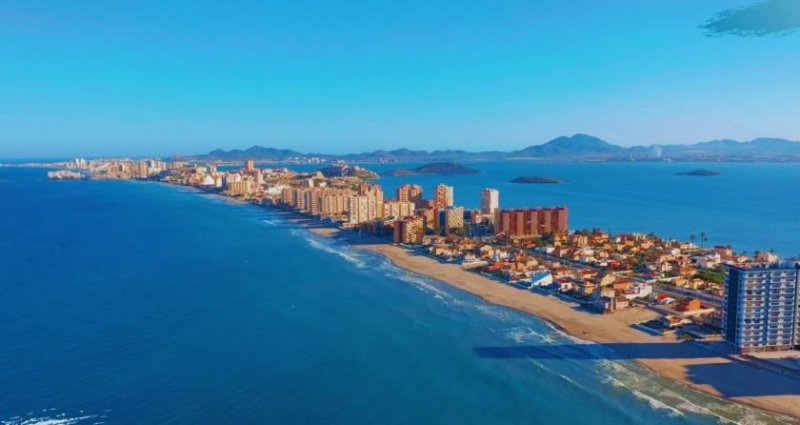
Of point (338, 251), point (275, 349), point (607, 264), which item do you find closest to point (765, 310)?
point (607, 264)

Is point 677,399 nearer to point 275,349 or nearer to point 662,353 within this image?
point 662,353

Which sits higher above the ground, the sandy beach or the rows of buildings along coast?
the rows of buildings along coast

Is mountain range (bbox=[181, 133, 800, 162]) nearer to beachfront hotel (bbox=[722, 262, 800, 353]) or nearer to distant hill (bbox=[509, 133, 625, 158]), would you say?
distant hill (bbox=[509, 133, 625, 158])

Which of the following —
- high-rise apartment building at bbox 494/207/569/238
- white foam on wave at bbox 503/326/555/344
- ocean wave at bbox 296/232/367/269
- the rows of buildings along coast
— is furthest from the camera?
high-rise apartment building at bbox 494/207/569/238

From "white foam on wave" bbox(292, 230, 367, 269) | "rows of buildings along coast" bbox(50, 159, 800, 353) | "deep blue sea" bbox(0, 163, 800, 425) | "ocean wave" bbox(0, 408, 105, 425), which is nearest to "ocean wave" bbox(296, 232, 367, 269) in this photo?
"white foam on wave" bbox(292, 230, 367, 269)

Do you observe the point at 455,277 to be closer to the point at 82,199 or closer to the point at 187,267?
the point at 187,267

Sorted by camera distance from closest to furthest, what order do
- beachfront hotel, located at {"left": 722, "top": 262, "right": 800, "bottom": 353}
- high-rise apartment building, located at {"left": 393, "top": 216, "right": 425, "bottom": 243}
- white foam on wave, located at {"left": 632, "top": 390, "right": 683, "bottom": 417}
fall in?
white foam on wave, located at {"left": 632, "top": 390, "right": 683, "bottom": 417}
beachfront hotel, located at {"left": 722, "top": 262, "right": 800, "bottom": 353}
high-rise apartment building, located at {"left": 393, "top": 216, "right": 425, "bottom": 243}

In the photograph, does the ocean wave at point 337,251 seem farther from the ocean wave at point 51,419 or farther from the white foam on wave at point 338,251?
the ocean wave at point 51,419
